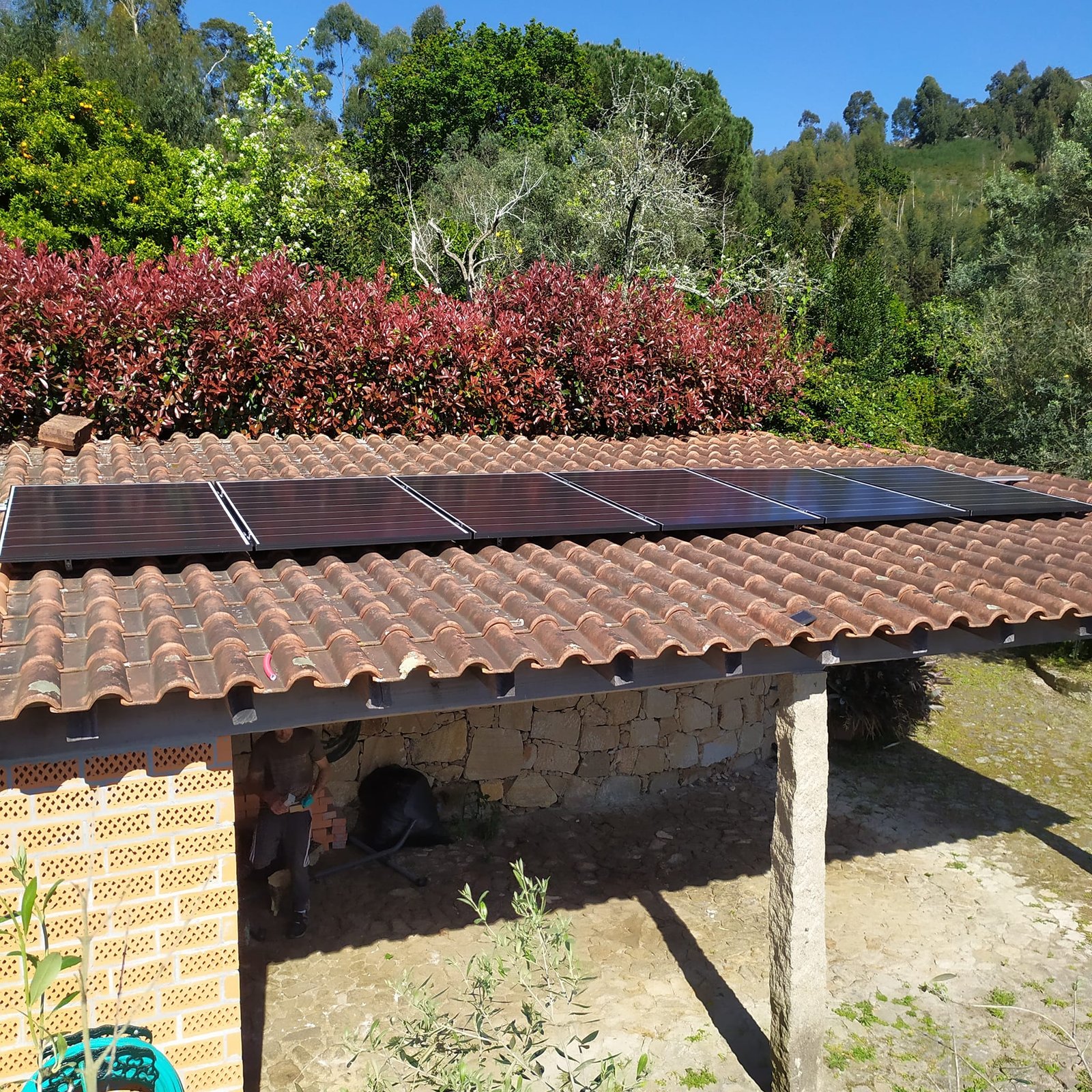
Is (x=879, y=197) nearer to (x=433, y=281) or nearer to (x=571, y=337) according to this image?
(x=433, y=281)

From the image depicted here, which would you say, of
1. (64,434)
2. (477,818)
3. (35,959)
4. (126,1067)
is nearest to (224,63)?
(64,434)

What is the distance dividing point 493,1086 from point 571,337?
9.89 m

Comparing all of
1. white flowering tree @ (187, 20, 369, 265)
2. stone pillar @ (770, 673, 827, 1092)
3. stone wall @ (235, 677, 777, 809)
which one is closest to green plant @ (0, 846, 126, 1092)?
stone pillar @ (770, 673, 827, 1092)

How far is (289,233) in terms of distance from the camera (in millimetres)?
19047

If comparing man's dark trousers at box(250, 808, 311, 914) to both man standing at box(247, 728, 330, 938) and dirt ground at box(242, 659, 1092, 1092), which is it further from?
dirt ground at box(242, 659, 1092, 1092)

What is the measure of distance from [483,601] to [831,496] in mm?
4046

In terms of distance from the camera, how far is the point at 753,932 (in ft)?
26.3

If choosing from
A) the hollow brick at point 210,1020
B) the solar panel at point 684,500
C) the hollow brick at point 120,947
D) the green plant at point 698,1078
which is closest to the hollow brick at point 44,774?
the hollow brick at point 120,947

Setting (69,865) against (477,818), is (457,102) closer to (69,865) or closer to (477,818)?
(477,818)

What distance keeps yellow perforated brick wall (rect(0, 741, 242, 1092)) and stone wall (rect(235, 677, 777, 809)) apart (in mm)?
4038

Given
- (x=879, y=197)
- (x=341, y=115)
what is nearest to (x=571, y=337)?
(x=879, y=197)

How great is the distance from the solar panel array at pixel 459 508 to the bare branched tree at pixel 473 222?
43.5 feet

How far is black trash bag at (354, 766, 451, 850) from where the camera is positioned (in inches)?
345

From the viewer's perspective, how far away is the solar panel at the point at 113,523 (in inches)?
214
